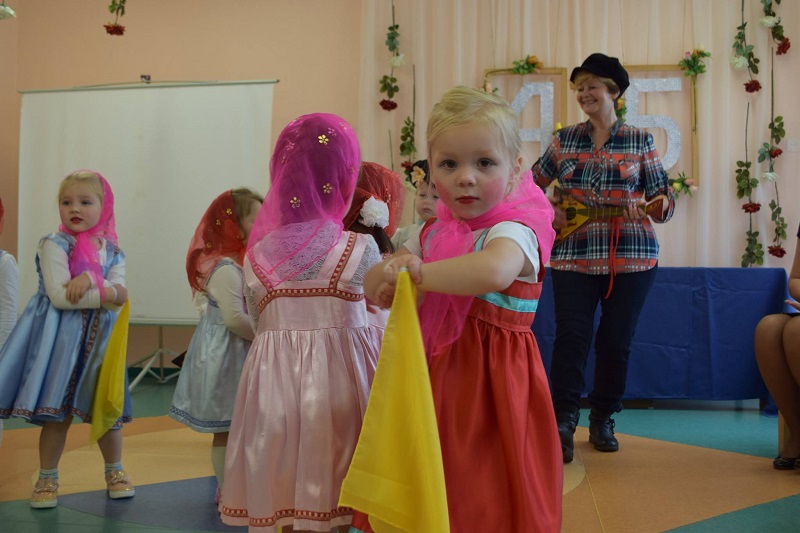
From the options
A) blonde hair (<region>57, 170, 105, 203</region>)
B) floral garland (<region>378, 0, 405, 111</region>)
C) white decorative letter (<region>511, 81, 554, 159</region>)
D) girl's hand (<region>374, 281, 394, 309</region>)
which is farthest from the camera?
floral garland (<region>378, 0, 405, 111</region>)

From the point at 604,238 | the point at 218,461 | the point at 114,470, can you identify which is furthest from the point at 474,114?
the point at 114,470

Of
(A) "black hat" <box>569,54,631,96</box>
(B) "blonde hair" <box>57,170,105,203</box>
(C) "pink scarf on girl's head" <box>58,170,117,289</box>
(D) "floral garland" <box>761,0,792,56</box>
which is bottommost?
(C) "pink scarf on girl's head" <box>58,170,117,289</box>

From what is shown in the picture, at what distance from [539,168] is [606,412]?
3.63 ft

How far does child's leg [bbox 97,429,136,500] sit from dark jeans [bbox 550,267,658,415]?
1.67 meters

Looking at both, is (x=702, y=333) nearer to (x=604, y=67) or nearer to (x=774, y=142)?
(x=774, y=142)

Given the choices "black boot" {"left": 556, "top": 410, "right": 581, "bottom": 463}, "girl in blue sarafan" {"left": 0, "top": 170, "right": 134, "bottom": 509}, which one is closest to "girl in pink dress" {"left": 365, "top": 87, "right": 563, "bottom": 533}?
"black boot" {"left": 556, "top": 410, "right": 581, "bottom": 463}

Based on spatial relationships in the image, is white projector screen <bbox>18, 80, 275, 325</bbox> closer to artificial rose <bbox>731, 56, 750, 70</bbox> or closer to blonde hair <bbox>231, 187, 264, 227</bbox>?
blonde hair <bbox>231, 187, 264, 227</bbox>

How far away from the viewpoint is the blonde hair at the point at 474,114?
5.20 ft

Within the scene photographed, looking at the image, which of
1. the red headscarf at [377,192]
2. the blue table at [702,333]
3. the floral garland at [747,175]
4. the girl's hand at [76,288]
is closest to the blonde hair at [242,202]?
the red headscarf at [377,192]

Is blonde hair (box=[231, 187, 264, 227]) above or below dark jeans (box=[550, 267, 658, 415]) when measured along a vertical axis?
above

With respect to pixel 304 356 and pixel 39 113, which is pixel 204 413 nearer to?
pixel 304 356

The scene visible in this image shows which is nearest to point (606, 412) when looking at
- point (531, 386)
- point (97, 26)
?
point (531, 386)

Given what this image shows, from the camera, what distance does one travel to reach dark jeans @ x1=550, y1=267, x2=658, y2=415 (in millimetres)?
3221

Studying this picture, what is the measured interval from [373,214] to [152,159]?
12.6 ft
